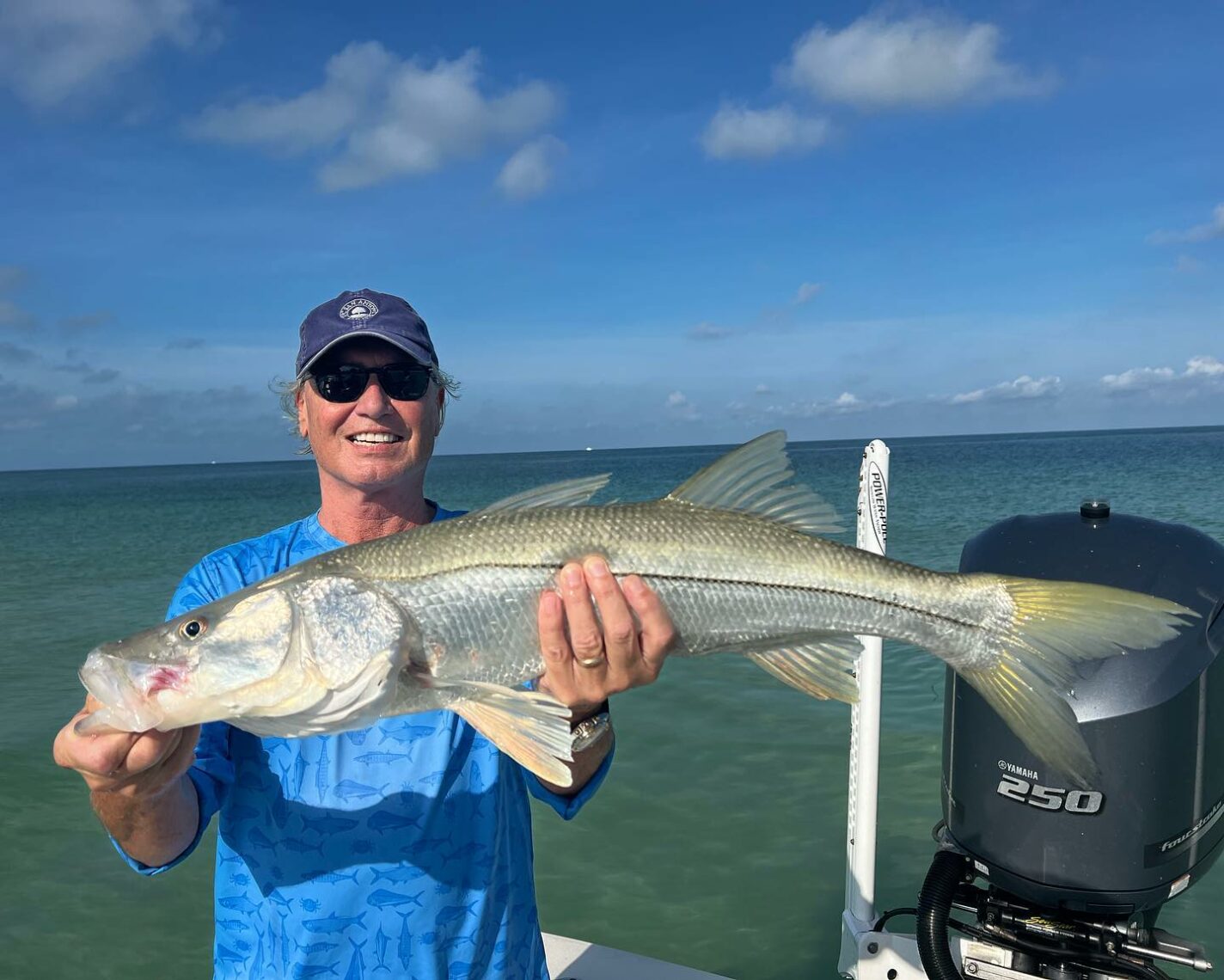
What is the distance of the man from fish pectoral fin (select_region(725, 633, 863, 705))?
0.36m

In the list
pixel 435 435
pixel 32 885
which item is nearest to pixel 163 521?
pixel 32 885

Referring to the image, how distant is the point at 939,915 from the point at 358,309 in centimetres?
317

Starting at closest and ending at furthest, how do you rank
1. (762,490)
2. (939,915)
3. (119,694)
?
(119,694) < (762,490) < (939,915)

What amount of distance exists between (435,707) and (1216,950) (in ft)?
20.2

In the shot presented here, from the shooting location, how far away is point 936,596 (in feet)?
9.31

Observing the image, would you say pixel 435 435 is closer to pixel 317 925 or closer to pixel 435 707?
pixel 435 707

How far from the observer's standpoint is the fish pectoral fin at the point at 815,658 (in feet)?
9.45

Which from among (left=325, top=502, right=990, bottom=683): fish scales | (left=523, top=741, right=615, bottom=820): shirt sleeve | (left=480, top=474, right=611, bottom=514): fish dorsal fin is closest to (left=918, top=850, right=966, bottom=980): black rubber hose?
(left=325, top=502, right=990, bottom=683): fish scales

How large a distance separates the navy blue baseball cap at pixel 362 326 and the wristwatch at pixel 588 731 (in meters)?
1.54

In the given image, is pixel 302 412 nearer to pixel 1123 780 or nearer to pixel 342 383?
pixel 342 383

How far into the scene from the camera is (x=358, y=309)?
3545mm

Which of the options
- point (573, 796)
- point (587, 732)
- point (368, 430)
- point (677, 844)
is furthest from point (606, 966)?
point (677, 844)

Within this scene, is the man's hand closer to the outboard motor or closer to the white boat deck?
the outboard motor

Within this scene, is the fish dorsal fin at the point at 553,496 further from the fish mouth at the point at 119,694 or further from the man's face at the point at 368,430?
the fish mouth at the point at 119,694
